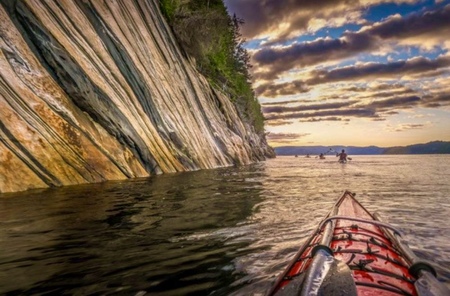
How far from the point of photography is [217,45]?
1391 inches

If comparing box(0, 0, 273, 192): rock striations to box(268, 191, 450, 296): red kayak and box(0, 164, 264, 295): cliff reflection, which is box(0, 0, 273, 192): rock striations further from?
box(268, 191, 450, 296): red kayak

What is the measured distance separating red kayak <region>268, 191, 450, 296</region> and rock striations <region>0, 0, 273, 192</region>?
10.4 meters

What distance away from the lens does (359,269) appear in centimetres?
337

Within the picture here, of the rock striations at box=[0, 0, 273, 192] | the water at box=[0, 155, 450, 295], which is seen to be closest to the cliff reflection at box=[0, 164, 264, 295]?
the water at box=[0, 155, 450, 295]

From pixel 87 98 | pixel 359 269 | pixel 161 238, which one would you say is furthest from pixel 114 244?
pixel 87 98

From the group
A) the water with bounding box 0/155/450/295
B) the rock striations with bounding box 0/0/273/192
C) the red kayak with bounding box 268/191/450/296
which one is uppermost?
the rock striations with bounding box 0/0/273/192

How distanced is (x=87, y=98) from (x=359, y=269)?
45.7 ft

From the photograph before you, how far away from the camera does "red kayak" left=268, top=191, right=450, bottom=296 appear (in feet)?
8.16

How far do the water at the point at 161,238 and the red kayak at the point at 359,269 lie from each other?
94 centimetres

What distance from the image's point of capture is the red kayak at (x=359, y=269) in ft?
8.16

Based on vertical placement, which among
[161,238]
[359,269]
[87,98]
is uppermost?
[87,98]

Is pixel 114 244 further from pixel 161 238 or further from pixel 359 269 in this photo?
pixel 359 269

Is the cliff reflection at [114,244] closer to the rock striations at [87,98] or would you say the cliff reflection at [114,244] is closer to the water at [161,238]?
the water at [161,238]

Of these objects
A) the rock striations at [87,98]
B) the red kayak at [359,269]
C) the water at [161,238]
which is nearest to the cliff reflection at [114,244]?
the water at [161,238]
